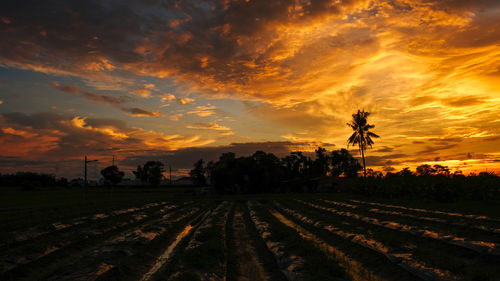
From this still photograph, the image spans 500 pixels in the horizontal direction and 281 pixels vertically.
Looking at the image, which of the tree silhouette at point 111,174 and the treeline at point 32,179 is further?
the tree silhouette at point 111,174

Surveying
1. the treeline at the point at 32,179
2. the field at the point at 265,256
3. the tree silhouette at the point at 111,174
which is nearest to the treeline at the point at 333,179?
the field at the point at 265,256

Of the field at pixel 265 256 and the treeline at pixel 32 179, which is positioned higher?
the treeline at pixel 32 179

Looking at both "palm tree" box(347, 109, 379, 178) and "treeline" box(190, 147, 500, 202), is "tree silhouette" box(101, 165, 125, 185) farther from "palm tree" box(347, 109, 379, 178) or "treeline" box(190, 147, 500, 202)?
"palm tree" box(347, 109, 379, 178)

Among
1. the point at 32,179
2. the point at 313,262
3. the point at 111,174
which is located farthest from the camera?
the point at 111,174

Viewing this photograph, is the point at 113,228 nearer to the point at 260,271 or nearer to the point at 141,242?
the point at 141,242

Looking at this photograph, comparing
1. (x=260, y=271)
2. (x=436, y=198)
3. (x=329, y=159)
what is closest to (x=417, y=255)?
(x=260, y=271)

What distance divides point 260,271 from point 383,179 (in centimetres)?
4221

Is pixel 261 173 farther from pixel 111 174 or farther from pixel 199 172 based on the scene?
pixel 111 174

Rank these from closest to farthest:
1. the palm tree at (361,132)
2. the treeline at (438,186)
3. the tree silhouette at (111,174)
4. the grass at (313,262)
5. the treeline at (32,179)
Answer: the grass at (313,262) < the treeline at (438,186) < the palm tree at (361,132) < the treeline at (32,179) < the tree silhouette at (111,174)

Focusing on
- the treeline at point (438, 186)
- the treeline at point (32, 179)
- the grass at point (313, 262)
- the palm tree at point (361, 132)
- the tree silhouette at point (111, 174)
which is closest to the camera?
the grass at point (313, 262)

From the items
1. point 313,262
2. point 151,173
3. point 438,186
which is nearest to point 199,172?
point 151,173

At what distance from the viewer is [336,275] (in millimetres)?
8562

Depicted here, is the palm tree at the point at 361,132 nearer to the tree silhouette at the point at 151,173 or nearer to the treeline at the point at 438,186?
the treeline at the point at 438,186

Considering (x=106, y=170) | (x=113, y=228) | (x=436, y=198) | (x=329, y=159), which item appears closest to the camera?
(x=113, y=228)
